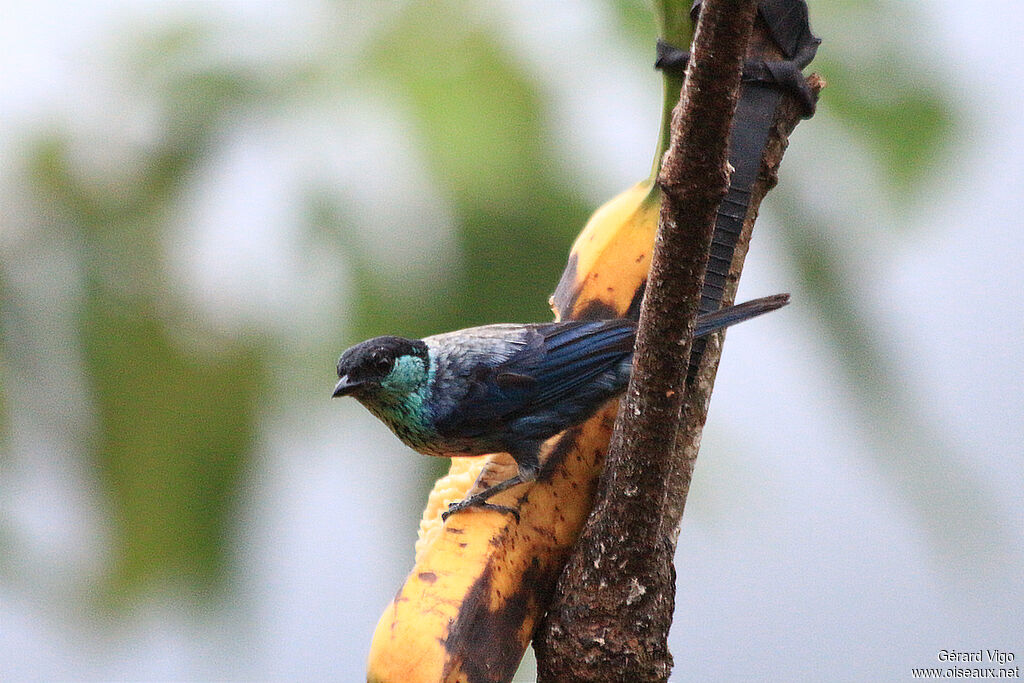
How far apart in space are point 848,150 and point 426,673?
2.62 metres

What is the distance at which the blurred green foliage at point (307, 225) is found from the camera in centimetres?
312

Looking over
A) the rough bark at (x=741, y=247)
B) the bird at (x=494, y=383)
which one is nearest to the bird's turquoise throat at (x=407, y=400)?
the bird at (x=494, y=383)

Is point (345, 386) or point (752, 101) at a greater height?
point (752, 101)

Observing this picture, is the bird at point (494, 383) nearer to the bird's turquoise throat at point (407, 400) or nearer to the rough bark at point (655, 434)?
the bird's turquoise throat at point (407, 400)

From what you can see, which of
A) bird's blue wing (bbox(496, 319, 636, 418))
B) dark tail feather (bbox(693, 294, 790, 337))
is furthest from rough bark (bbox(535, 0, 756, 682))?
bird's blue wing (bbox(496, 319, 636, 418))

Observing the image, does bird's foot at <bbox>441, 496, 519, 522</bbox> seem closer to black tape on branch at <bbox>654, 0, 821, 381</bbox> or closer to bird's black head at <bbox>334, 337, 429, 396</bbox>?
bird's black head at <bbox>334, 337, 429, 396</bbox>

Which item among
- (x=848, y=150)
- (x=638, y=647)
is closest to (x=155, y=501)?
(x=638, y=647)

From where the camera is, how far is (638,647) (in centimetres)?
160

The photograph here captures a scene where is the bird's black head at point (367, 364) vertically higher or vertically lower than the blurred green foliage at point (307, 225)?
lower

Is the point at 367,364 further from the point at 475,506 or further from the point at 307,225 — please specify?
the point at 307,225

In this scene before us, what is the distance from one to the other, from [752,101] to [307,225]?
73.4 inches

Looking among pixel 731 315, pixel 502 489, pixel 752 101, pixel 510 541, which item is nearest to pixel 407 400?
pixel 502 489

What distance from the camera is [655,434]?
4.86 feet

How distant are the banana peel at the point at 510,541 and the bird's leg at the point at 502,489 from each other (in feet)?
0.04
